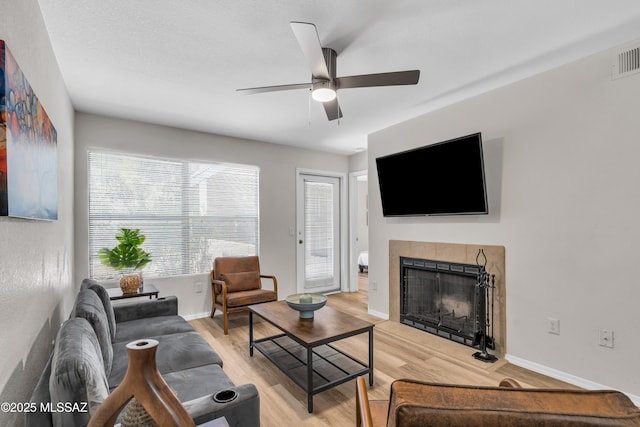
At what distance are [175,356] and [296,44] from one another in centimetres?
224

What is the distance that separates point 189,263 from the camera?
163 inches

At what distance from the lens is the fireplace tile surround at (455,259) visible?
9.55 ft

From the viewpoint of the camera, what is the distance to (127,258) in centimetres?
328

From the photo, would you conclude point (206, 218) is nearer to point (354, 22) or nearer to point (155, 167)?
point (155, 167)

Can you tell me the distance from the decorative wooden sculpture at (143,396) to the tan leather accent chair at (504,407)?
565mm

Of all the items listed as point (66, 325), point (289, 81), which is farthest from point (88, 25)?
point (66, 325)

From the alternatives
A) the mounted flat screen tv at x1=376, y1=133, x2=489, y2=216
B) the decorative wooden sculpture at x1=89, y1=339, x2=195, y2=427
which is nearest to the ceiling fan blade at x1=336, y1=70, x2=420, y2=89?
the mounted flat screen tv at x1=376, y1=133, x2=489, y2=216

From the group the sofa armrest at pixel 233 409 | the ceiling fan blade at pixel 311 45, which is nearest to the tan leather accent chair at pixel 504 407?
the sofa armrest at pixel 233 409

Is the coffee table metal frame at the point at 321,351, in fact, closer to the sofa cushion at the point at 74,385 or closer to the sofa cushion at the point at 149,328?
the sofa cushion at the point at 149,328

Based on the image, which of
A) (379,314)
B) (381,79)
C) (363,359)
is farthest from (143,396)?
(379,314)

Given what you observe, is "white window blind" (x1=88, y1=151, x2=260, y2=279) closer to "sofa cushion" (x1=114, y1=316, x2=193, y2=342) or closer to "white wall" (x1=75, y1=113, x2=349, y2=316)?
"white wall" (x1=75, y1=113, x2=349, y2=316)

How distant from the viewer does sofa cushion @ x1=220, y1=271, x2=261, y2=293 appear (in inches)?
156

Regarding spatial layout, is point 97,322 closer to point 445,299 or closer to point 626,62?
point 445,299

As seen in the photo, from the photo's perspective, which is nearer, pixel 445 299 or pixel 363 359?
pixel 363 359
